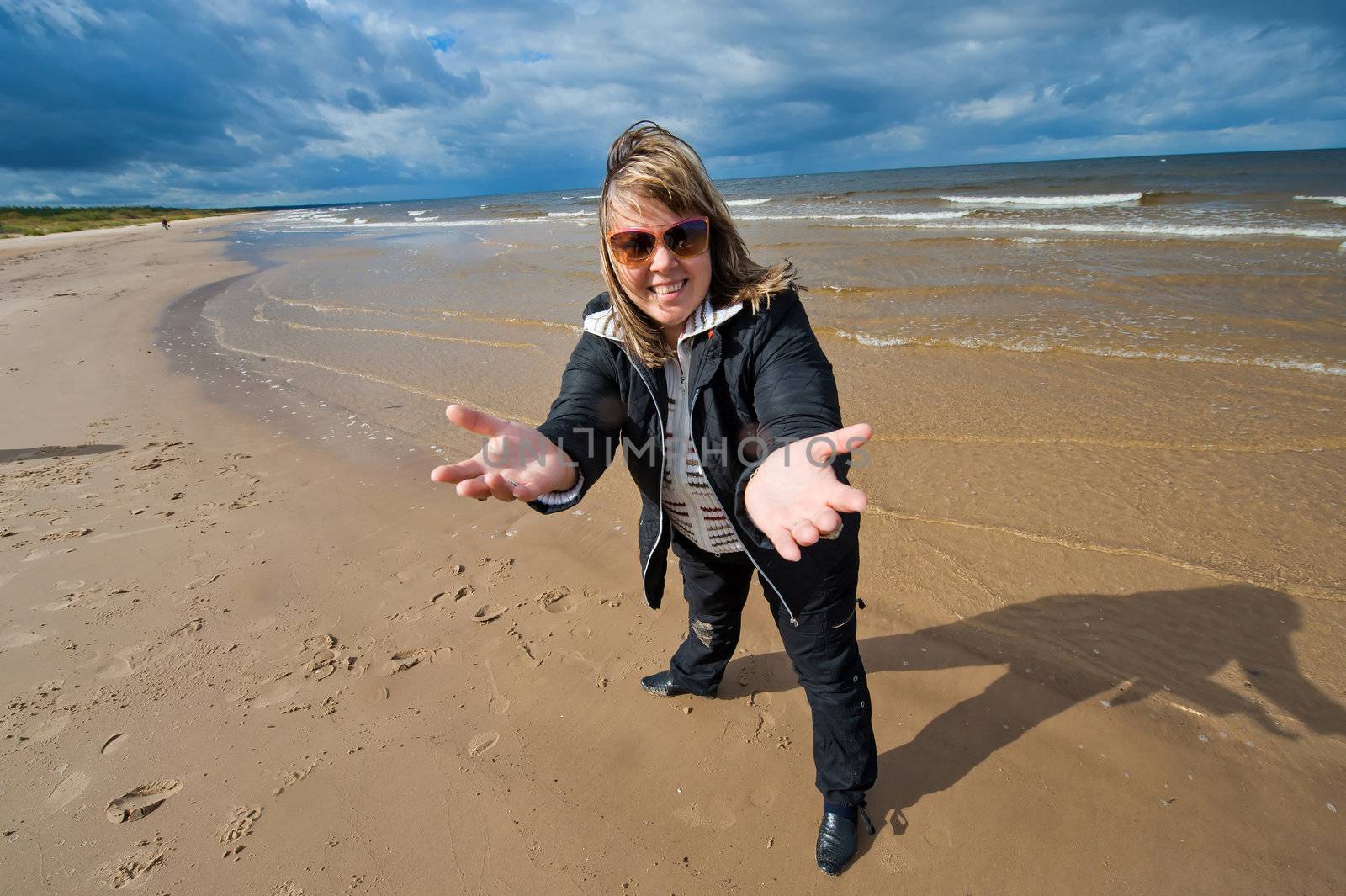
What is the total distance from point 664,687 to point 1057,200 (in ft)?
89.7

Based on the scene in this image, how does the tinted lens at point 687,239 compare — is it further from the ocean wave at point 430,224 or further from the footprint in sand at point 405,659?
the ocean wave at point 430,224

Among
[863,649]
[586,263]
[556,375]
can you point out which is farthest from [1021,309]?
[586,263]

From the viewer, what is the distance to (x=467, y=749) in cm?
249

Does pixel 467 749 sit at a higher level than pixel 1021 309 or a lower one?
lower

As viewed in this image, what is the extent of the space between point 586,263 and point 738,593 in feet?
43.6

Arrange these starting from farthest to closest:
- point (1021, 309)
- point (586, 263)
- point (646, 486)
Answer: point (586, 263)
point (1021, 309)
point (646, 486)

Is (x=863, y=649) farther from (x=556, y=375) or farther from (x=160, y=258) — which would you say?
(x=160, y=258)

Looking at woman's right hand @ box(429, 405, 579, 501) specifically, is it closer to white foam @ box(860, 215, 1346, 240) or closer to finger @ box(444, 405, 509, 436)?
finger @ box(444, 405, 509, 436)

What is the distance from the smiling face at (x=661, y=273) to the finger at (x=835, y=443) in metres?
0.63

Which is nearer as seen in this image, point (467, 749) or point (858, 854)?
point (858, 854)

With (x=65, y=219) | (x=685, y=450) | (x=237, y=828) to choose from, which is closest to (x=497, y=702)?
(x=237, y=828)

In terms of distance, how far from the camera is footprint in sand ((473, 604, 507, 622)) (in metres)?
3.21

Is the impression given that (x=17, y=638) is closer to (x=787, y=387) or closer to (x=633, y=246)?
(x=633, y=246)

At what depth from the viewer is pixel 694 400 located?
64.1 inches
